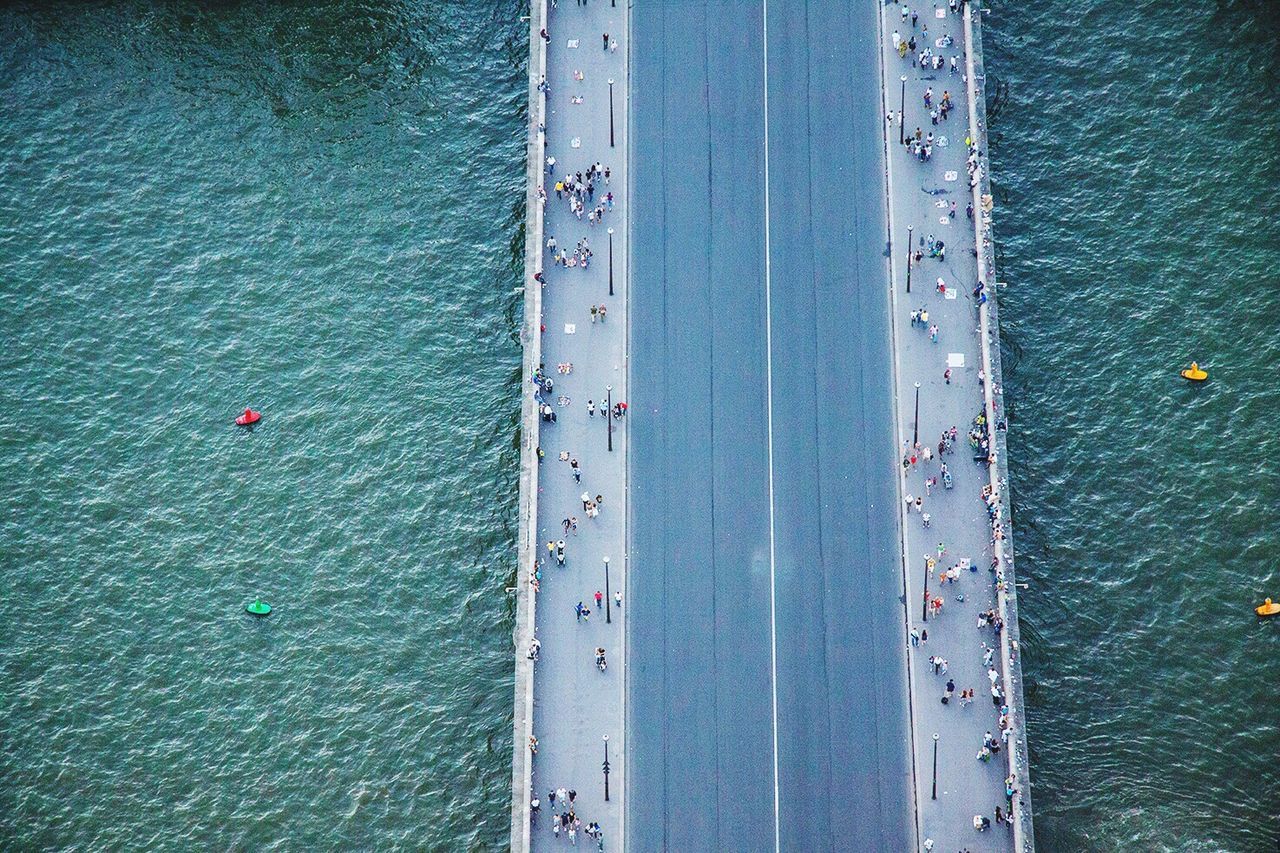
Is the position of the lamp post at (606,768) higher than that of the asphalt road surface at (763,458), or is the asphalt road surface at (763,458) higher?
the asphalt road surface at (763,458)

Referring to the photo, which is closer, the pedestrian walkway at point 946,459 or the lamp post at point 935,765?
the lamp post at point 935,765

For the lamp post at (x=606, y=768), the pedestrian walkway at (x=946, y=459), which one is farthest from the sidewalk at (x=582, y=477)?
the pedestrian walkway at (x=946, y=459)

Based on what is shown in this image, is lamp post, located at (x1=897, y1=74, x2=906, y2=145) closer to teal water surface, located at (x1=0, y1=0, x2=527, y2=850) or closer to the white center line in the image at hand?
the white center line

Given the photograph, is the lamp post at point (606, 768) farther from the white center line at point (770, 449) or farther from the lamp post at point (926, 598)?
the lamp post at point (926, 598)

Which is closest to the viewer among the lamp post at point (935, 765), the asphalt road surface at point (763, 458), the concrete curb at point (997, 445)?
the concrete curb at point (997, 445)

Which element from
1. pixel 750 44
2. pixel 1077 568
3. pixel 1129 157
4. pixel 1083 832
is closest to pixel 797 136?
pixel 750 44

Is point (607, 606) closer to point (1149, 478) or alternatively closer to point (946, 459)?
point (946, 459)

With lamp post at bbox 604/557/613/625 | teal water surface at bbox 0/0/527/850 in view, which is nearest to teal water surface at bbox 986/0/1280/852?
lamp post at bbox 604/557/613/625
